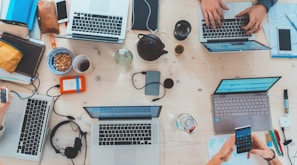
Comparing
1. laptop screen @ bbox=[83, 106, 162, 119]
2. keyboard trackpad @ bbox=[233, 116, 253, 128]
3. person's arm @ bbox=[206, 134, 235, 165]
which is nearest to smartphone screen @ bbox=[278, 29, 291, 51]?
keyboard trackpad @ bbox=[233, 116, 253, 128]

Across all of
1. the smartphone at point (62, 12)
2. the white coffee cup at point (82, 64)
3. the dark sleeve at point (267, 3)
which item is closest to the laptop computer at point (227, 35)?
the dark sleeve at point (267, 3)

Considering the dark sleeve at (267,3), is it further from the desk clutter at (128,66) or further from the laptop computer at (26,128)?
the laptop computer at (26,128)

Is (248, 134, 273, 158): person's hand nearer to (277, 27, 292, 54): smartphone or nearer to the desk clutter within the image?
the desk clutter

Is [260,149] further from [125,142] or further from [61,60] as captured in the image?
[61,60]

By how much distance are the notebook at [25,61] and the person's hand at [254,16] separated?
98cm

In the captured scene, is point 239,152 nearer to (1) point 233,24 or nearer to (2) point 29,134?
(1) point 233,24

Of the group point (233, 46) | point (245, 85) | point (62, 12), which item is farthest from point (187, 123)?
point (62, 12)

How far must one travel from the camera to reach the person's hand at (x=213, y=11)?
1.27m

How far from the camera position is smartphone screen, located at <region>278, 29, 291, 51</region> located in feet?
4.32

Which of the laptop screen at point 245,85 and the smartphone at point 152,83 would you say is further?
the smartphone at point 152,83

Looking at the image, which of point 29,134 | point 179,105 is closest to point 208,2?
point 179,105

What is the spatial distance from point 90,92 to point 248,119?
2.48 feet

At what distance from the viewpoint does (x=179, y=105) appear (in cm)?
127

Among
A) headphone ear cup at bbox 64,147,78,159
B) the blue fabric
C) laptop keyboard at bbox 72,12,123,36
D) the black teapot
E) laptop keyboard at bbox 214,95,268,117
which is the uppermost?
the blue fabric
